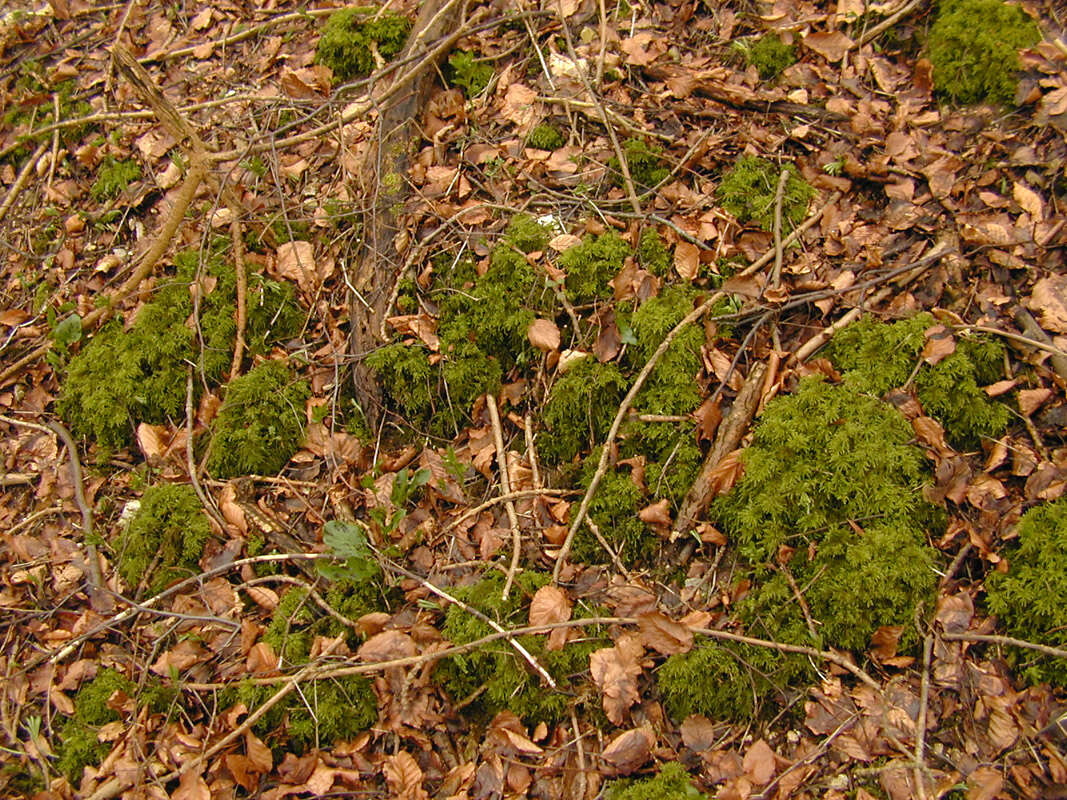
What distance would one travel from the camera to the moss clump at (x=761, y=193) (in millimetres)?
3598

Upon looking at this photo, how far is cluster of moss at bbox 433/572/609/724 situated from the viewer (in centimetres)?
293

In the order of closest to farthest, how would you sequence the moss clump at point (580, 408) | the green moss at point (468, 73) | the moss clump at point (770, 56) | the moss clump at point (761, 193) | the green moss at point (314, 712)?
the green moss at point (314, 712), the moss clump at point (580, 408), the moss clump at point (761, 193), the moss clump at point (770, 56), the green moss at point (468, 73)

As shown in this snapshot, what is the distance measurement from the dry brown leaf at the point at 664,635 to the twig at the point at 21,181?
5040mm

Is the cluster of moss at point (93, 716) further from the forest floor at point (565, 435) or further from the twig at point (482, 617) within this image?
the twig at point (482, 617)

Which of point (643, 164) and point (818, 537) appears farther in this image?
point (643, 164)

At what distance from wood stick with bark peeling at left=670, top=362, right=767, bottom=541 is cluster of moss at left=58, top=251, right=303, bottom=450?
237 cm

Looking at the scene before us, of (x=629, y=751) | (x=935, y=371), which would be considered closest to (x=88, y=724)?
(x=629, y=751)

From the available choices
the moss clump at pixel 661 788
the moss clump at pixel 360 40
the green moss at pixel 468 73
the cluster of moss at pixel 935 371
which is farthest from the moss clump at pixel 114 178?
the moss clump at pixel 661 788

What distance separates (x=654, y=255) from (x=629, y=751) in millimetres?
2236

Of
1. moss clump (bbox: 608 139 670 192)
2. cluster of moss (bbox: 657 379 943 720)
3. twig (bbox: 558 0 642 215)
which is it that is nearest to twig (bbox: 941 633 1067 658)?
cluster of moss (bbox: 657 379 943 720)

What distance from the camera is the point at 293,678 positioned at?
2.98m

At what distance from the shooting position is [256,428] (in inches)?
146

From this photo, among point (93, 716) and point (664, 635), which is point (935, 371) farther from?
point (93, 716)

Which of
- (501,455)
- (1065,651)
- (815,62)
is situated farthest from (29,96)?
(1065,651)
